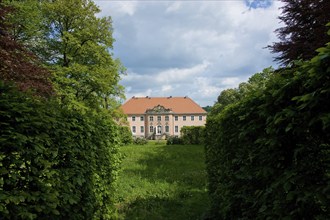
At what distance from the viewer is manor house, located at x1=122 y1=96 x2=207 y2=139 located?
72.5 m

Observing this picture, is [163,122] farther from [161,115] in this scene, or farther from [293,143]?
[293,143]

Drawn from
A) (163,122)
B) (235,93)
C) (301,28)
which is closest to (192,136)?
(301,28)

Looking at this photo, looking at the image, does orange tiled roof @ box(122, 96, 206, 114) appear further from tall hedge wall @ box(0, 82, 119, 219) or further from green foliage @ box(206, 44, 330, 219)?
green foliage @ box(206, 44, 330, 219)

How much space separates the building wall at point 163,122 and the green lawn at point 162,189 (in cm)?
5487

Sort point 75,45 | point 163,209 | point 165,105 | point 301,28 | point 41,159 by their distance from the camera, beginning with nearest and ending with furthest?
1. point 41,159
2. point 163,209
3. point 301,28
4. point 75,45
5. point 165,105

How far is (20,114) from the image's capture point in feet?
9.42

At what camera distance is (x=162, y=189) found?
33.8 ft

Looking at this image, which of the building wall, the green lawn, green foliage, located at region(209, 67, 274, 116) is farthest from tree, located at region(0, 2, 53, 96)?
the building wall

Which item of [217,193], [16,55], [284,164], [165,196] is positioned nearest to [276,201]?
[284,164]

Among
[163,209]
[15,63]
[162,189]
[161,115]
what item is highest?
[161,115]

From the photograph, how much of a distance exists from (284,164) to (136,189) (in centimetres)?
799

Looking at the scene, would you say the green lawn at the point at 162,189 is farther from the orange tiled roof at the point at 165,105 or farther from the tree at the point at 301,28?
the orange tiled roof at the point at 165,105

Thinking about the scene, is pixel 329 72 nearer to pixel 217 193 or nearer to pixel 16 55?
pixel 217 193

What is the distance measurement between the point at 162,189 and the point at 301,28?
13.5 meters
